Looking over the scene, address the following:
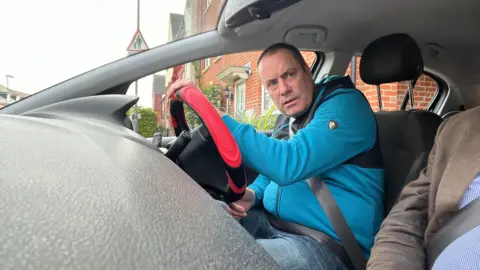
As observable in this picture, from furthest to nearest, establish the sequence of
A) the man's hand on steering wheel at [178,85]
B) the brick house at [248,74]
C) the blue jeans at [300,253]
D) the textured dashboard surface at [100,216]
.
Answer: the brick house at [248,74], the blue jeans at [300,253], the man's hand on steering wheel at [178,85], the textured dashboard surface at [100,216]

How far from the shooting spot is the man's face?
197 centimetres

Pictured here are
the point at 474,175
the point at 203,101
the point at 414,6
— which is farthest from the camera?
the point at 414,6

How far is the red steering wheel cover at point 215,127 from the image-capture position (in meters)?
1.29

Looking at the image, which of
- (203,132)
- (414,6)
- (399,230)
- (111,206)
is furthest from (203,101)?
(414,6)

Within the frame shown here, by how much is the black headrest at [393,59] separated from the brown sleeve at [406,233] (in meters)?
0.73

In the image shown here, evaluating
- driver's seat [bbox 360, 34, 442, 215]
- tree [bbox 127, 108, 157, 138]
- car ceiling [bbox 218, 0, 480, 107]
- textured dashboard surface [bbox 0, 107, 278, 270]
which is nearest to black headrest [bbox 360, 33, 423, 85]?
driver's seat [bbox 360, 34, 442, 215]

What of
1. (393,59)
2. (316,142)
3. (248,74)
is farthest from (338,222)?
(248,74)

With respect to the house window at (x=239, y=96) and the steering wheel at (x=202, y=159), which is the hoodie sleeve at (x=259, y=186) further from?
the house window at (x=239, y=96)

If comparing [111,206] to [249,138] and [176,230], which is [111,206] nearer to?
[176,230]

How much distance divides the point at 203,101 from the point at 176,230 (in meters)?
0.88

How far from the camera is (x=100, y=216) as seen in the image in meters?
0.45

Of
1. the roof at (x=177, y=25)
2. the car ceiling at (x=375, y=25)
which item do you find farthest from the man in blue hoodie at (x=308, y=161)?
the roof at (x=177, y=25)

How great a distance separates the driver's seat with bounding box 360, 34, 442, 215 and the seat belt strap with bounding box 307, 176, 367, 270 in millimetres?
384

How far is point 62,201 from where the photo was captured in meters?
0.45
